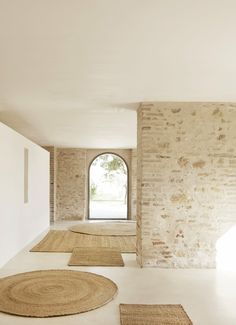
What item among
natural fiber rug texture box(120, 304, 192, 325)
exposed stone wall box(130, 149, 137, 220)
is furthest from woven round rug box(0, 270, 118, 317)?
exposed stone wall box(130, 149, 137, 220)

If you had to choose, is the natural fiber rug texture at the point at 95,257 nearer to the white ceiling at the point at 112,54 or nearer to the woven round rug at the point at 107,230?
the woven round rug at the point at 107,230

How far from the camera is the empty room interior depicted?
118 inches

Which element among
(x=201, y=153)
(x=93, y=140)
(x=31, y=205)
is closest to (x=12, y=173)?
(x=31, y=205)

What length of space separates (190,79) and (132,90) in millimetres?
856

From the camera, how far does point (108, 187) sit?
15.5m

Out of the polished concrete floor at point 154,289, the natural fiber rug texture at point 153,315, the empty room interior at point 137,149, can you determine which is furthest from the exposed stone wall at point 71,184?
the natural fiber rug texture at point 153,315

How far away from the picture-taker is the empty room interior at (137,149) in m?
3.01

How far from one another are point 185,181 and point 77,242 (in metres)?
3.15

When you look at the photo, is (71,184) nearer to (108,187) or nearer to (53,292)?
(108,187)

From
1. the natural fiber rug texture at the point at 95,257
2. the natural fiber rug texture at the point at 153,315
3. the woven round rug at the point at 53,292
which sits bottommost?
the natural fiber rug texture at the point at 95,257

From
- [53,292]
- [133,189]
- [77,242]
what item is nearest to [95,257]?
[77,242]

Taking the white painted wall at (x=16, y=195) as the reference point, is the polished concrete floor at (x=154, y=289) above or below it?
below

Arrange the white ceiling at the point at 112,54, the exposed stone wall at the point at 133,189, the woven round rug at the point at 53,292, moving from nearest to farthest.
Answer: the white ceiling at the point at 112,54, the woven round rug at the point at 53,292, the exposed stone wall at the point at 133,189

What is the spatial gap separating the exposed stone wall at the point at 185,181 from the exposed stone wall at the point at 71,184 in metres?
7.37
